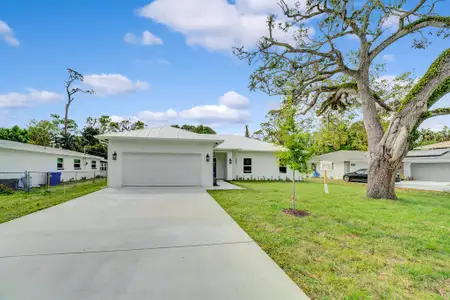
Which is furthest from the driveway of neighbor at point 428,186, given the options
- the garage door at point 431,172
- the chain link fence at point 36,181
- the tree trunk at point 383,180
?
the chain link fence at point 36,181

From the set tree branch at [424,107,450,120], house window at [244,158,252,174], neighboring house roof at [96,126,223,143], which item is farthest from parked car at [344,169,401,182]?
neighboring house roof at [96,126,223,143]

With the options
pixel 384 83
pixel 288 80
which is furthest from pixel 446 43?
pixel 288 80

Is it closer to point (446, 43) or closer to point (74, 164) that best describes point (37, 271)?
point (446, 43)

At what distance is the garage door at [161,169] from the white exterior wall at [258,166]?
5.75 meters

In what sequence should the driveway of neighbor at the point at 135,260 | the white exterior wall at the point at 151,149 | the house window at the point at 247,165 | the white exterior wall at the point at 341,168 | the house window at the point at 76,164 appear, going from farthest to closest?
the white exterior wall at the point at 341,168
the house window at the point at 76,164
the house window at the point at 247,165
the white exterior wall at the point at 151,149
the driveway of neighbor at the point at 135,260

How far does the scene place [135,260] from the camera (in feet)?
11.2

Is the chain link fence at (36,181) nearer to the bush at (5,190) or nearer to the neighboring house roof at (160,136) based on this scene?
the bush at (5,190)

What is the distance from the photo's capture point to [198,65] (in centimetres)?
1369

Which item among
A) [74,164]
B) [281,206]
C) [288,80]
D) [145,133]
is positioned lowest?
[281,206]

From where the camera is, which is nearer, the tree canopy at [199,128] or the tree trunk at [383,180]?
the tree trunk at [383,180]

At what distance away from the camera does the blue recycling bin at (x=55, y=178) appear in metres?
15.3

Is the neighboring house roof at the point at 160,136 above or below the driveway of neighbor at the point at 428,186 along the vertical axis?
above

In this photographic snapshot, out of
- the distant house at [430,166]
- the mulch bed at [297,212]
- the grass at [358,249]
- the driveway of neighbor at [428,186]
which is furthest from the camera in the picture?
the distant house at [430,166]

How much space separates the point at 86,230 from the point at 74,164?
1837 centimetres
